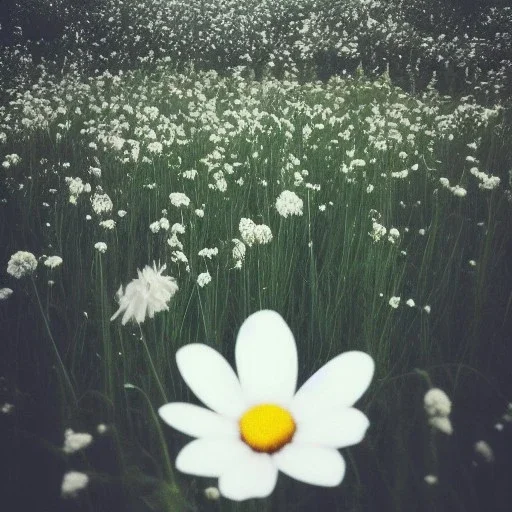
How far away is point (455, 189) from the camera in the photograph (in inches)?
77.0

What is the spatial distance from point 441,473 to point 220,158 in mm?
2282

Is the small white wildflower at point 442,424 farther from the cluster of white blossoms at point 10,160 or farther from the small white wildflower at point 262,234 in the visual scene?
the cluster of white blossoms at point 10,160

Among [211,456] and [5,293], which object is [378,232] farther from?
[211,456]

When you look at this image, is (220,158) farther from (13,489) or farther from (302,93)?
(302,93)

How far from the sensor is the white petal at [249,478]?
41cm

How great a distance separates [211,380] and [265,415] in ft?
0.19

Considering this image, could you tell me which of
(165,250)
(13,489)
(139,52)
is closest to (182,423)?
(13,489)

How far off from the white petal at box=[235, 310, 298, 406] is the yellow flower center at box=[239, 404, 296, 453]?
2 centimetres

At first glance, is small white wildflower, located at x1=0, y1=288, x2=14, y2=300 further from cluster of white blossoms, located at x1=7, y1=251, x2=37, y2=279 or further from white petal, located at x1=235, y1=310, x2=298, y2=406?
white petal, located at x1=235, y1=310, x2=298, y2=406

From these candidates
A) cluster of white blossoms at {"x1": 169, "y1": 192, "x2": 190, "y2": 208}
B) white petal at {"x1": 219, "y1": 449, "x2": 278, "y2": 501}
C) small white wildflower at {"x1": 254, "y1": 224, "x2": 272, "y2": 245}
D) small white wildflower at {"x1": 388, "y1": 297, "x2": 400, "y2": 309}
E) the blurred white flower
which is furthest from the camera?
cluster of white blossoms at {"x1": 169, "y1": 192, "x2": 190, "y2": 208}

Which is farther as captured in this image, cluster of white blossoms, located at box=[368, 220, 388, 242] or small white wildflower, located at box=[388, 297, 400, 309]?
cluster of white blossoms, located at box=[368, 220, 388, 242]

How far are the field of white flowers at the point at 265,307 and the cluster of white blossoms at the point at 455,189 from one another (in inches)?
1.7

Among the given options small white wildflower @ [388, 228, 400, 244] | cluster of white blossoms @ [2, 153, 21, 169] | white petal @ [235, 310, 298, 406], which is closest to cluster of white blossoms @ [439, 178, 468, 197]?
small white wildflower @ [388, 228, 400, 244]

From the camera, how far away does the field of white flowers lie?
511mm
